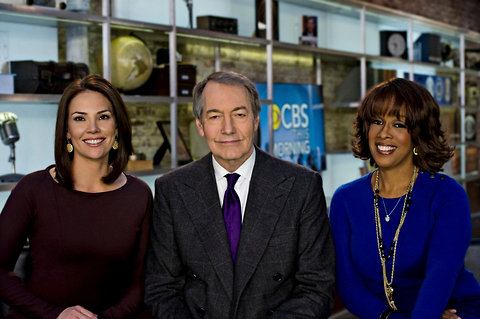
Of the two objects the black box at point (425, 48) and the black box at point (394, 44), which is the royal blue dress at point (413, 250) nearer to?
the black box at point (394, 44)

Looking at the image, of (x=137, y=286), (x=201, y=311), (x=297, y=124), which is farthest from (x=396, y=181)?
(x=297, y=124)

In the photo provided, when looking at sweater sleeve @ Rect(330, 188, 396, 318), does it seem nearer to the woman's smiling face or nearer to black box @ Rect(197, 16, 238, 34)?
the woman's smiling face

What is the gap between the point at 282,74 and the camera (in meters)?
5.96

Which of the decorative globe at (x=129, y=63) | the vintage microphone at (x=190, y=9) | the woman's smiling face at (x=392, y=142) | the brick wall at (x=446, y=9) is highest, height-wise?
the brick wall at (x=446, y=9)

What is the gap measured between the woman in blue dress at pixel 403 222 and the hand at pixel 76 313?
930 millimetres

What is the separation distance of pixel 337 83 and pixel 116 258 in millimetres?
4822

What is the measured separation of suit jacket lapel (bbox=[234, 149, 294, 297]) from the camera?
2055mm

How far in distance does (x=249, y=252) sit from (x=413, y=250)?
0.59 m

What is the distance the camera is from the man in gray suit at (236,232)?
6.75ft

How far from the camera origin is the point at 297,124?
584 cm

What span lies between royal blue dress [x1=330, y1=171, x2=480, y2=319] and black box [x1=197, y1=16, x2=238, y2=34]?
2715 millimetres

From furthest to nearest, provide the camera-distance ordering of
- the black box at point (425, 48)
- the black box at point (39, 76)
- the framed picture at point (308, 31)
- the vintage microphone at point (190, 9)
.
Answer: the black box at point (425, 48) < the framed picture at point (308, 31) < the vintage microphone at point (190, 9) < the black box at point (39, 76)

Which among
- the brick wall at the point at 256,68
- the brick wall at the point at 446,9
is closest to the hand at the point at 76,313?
the brick wall at the point at 256,68

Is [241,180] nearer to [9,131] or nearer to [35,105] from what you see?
[9,131]
